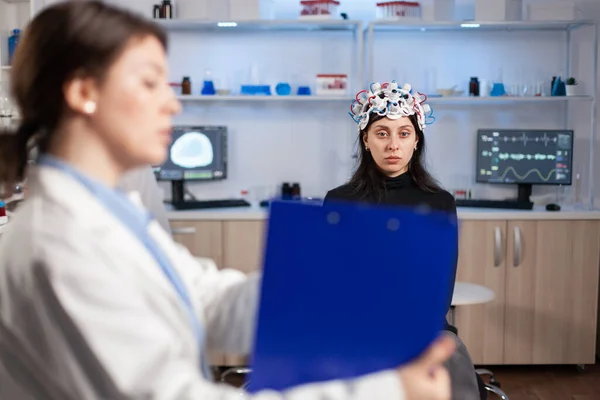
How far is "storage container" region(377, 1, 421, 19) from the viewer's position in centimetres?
454

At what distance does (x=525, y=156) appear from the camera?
4645mm

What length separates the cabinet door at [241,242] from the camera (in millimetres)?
4320

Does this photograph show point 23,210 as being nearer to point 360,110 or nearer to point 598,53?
point 360,110

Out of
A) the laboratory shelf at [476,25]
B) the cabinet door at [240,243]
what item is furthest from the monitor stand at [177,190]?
the laboratory shelf at [476,25]

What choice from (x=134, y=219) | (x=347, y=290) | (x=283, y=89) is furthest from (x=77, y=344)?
(x=283, y=89)

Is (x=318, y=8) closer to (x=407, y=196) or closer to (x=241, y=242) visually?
(x=241, y=242)

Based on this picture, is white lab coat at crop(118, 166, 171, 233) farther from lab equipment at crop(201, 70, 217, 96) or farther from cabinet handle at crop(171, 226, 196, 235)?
lab equipment at crop(201, 70, 217, 96)

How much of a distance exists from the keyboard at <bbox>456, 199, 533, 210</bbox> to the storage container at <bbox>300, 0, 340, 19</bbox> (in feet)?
4.50

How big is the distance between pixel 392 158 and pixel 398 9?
6.47 ft

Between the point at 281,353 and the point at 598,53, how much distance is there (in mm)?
4283

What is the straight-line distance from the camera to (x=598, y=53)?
4637 millimetres

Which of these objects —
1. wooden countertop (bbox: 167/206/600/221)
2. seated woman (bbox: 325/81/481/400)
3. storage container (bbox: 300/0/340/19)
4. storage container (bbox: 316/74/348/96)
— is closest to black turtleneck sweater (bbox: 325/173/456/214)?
seated woman (bbox: 325/81/481/400)

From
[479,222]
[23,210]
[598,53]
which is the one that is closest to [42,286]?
[23,210]

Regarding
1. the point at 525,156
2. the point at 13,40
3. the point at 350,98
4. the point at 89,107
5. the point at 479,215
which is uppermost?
the point at 13,40
